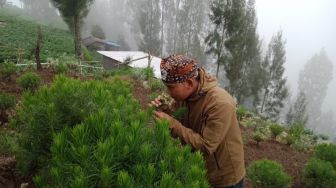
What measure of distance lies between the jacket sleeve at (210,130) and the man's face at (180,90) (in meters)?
0.20

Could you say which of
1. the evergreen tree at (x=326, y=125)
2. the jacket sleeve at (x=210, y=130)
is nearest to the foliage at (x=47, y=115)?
the jacket sleeve at (x=210, y=130)

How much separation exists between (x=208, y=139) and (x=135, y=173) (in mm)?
802

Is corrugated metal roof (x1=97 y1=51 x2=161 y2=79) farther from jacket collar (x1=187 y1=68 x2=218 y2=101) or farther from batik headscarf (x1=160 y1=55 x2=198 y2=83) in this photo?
batik headscarf (x1=160 y1=55 x2=198 y2=83)

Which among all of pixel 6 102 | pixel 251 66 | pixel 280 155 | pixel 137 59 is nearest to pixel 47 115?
pixel 6 102

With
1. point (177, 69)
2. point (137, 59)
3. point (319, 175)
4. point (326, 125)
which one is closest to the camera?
point (177, 69)

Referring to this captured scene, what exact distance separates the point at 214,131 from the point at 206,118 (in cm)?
14

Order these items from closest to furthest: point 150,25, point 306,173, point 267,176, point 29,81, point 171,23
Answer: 1. point 267,176
2. point 306,173
3. point 29,81
4. point 150,25
5. point 171,23

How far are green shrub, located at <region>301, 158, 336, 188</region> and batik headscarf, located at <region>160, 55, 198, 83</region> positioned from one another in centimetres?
480

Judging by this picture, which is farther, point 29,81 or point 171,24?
point 171,24

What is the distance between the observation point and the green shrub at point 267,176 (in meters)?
5.68

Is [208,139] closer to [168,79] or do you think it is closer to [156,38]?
[168,79]

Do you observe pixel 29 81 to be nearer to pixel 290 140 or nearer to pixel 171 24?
pixel 290 140

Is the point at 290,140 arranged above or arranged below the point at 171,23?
below

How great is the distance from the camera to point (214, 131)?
8.05 ft
